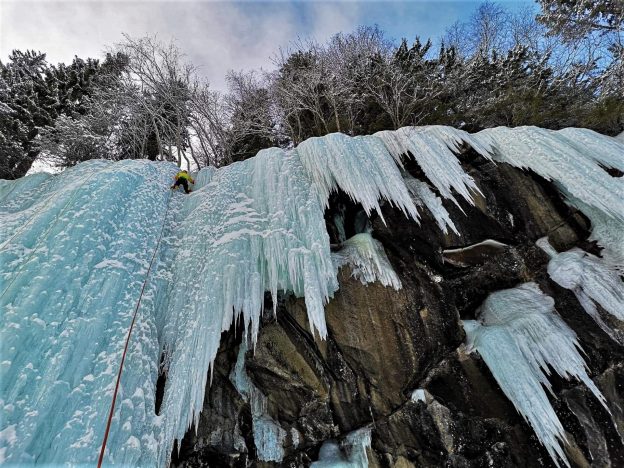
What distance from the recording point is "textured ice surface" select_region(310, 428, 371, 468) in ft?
10.3

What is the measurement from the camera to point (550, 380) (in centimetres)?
332

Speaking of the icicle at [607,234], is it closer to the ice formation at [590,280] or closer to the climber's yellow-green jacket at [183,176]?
the ice formation at [590,280]

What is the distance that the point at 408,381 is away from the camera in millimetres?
3424

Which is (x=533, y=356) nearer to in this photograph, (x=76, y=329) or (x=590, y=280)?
(x=590, y=280)

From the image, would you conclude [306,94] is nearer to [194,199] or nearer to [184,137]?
[184,137]

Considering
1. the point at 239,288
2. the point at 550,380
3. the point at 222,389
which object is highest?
the point at 239,288

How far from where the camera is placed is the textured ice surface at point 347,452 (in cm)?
314

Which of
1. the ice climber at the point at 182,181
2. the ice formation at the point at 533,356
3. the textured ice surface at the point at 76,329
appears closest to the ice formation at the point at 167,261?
the textured ice surface at the point at 76,329

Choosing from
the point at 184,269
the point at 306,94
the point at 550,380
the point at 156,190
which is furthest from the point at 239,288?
the point at 306,94

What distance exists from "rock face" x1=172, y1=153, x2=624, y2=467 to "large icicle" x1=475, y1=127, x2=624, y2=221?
0.73 metres

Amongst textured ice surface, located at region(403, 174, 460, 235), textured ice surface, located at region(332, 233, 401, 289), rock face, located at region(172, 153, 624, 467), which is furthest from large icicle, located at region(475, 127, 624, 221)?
textured ice surface, located at region(332, 233, 401, 289)

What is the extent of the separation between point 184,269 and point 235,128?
10200 mm

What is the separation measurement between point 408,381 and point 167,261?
323 cm

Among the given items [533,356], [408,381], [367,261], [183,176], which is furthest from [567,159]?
[183,176]
